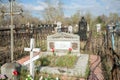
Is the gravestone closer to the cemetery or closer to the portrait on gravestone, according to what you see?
the cemetery

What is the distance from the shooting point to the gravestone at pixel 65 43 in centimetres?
1057

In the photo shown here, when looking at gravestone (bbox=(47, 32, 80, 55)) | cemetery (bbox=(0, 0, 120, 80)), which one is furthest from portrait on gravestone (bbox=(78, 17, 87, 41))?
gravestone (bbox=(47, 32, 80, 55))

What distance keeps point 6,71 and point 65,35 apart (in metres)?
5.21

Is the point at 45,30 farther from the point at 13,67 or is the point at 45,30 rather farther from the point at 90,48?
the point at 13,67

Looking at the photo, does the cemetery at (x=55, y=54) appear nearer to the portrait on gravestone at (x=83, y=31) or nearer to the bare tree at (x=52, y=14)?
the portrait on gravestone at (x=83, y=31)

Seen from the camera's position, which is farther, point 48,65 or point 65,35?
point 65,35

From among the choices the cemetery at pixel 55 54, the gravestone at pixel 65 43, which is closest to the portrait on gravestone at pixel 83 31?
the cemetery at pixel 55 54

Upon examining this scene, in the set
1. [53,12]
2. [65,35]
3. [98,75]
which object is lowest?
[98,75]

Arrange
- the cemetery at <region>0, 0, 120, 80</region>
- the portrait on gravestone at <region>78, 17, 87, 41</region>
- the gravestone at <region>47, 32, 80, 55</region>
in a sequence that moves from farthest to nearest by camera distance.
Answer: the portrait on gravestone at <region>78, 17, 87, 41</region>, the gravestone at <region>47, 32, 80, 55</region>, the cemetery at <region>0, 0, 120, 80</region>

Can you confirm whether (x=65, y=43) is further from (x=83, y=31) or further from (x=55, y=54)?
(x=83, y=31)

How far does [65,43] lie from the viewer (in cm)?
1066


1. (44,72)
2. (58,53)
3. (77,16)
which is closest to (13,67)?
(44,72)

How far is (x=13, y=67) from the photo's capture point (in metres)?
5.85

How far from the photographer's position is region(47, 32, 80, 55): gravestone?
34.7ft
